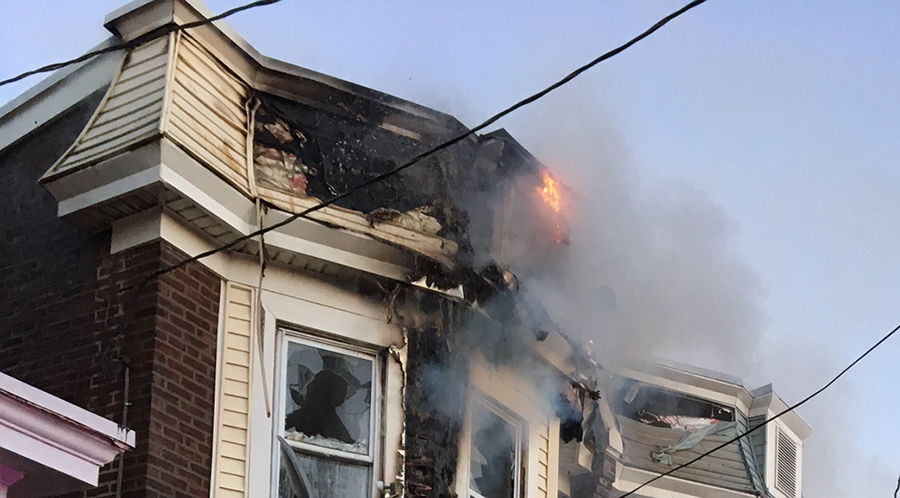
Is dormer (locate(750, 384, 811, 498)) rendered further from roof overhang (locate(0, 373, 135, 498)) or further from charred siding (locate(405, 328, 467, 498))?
roof overhang (locate(0, 373, 135, 498))

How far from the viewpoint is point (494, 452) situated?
10391 millimetres

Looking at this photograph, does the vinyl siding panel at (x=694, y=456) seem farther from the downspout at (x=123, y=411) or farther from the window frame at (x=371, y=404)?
the downspout at (x=123, y=411)

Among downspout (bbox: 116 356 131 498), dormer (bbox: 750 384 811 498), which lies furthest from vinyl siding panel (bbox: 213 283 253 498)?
dormer (bbox: 750 384 811 498)

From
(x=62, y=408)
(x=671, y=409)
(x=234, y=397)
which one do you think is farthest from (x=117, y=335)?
(x=671, y=409)

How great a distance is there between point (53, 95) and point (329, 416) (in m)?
3.16

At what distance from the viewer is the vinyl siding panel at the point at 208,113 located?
9.02m

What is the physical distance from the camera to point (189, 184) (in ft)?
28.8

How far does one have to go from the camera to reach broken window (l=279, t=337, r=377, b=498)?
895cm

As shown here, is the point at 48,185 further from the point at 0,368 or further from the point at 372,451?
the point at 372,451

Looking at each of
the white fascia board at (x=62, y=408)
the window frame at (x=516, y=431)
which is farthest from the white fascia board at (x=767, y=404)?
the white fascia board at (x=62, y=408)

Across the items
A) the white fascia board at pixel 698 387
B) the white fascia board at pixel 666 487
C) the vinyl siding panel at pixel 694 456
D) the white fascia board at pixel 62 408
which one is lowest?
the white fascia board at pixel 62 408

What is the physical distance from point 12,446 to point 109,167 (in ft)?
9.53

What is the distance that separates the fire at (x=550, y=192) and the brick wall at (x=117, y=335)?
3222 millimetres

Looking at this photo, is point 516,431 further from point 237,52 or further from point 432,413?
point 237,52
